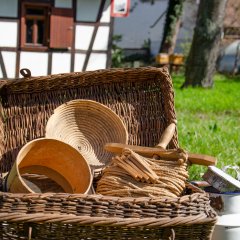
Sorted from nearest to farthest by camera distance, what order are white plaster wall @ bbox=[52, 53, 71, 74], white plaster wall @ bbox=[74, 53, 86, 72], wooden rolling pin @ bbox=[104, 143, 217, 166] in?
wooden rolling pin @ bbox=[104, 143, 217, 166], white plaster wall @ bbox=[52, 53, 71, 74], white plaster wall @ bbox=[74, 53, 86, 72]

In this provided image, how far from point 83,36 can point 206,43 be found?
2.65 meters

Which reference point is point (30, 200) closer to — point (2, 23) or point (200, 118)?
point (200, 118)

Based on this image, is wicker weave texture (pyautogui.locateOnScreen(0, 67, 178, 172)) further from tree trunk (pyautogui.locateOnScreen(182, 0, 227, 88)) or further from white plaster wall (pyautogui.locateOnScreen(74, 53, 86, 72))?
tree trunk (pyautogui.locateOnScreen(182, 0, 227, 88))

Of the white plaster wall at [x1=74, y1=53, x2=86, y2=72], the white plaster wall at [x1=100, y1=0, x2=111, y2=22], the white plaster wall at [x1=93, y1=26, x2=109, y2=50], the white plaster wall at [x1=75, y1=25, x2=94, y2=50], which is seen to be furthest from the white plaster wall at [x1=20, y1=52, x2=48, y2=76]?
the white plaster wall at [x1=100, y1=0, x2=111, y2=22]

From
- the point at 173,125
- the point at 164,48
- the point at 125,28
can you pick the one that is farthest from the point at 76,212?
the point at 125,28

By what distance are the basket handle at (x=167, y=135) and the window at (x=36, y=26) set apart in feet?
34.7

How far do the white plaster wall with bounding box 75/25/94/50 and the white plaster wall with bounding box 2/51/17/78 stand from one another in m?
1.43

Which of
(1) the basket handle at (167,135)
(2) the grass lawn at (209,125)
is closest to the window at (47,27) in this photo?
(2) the grass lawn at (209,125)

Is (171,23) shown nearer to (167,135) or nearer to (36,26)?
(36,26)

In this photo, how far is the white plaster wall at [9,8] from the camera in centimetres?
1323

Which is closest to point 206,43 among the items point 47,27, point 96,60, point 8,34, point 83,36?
point 96,60

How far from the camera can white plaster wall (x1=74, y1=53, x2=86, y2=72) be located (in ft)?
46.2

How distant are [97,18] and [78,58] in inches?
35.4

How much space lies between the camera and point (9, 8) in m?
13.3
